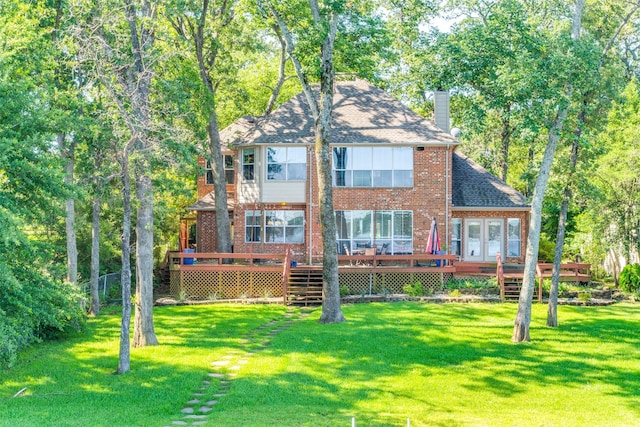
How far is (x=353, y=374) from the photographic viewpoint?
15.1m

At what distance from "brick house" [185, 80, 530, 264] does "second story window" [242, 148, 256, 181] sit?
43 mm

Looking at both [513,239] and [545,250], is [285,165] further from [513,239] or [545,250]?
[545,250]

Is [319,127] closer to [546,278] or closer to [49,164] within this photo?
[49,164]

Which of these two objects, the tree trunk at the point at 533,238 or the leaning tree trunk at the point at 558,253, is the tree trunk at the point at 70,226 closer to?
the tree trunk at the point at 533,238

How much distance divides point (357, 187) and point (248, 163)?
4.78 metres

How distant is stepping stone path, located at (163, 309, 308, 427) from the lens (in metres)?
12.3

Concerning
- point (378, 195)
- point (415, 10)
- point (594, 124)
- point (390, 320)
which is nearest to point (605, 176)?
point (594, 124)

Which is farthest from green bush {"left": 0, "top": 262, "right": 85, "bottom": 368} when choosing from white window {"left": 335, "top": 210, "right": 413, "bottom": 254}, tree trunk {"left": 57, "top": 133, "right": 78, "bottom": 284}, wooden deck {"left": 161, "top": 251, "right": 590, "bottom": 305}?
white window {"left": 335, "top": 210, "right": 413, "bottom": 254}

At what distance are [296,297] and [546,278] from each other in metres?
9.33

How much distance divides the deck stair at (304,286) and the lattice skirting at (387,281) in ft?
3.46

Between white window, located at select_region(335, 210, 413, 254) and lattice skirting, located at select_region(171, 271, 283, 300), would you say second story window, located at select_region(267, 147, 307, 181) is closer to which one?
white window, located at select_region(335, 210, 413, 254)

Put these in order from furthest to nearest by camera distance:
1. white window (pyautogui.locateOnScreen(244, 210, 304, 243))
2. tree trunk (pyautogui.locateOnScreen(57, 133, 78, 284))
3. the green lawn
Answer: white window (pyautogui.locateOnScreen(244, 210, 304, 243)), tree trunk (pyautogui.locateOnScreen(57, 133, 78, 284)), the green lawn

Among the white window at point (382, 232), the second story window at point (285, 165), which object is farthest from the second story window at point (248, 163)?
the white window at point (382, 232)

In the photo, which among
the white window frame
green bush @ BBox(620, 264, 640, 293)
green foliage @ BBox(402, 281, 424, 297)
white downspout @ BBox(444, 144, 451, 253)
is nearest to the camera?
green foliage @ BBox(402, 281, 424, 297)
